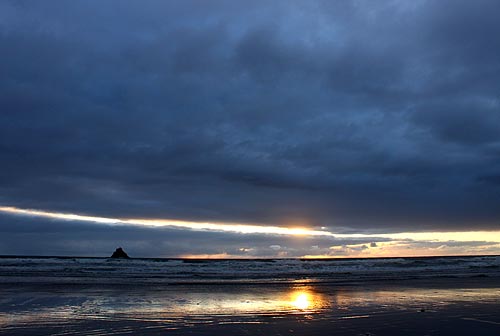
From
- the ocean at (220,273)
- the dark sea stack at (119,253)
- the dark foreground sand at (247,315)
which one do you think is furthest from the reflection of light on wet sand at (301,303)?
the dark sea stack at (119,253)

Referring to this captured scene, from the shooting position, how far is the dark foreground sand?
10734mm

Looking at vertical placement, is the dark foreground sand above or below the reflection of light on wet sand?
above

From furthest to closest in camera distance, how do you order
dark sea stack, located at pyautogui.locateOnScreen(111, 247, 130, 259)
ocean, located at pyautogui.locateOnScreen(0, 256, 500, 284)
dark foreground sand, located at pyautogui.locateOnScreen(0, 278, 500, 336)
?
dark sea stack, located at pyautogui.locateOnScreen(111, 247, 130, 259)
ocean, located at pyautogui.locateOnScreen(0, 256, 500, 284)
dark foreground sand, located at pyautogui.locateOnScreen(0, 278, 500, 336)

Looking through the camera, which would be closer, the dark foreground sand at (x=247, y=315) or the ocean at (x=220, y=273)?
the dark foreground sand at (x=247, y=315)

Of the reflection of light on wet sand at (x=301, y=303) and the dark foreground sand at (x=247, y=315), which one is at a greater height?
the dark foreground sand at (x=247, y=315)

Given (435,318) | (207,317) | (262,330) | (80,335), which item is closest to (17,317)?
(80,335)

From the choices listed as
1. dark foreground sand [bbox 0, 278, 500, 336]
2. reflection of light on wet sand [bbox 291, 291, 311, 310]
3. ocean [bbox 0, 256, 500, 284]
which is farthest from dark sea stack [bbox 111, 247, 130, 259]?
reflection of light on wet sand [bbox 291, 291, 311, 310]

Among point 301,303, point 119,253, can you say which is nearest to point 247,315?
point 301,303

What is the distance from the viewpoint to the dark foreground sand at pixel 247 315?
10734 mm

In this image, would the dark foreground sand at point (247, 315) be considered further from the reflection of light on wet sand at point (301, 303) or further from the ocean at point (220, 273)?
the ocean at point (220, 273)

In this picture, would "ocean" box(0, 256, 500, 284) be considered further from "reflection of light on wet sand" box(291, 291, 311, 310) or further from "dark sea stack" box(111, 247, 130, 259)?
"dark sea stack" box(111, 247, 130, 259)

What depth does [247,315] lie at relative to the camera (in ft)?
43.7

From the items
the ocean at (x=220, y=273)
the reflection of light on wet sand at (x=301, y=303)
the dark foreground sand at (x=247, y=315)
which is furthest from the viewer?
the ocean at (x=220, y=273)

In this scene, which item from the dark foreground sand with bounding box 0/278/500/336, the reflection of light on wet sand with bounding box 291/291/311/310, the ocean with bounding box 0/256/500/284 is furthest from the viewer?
the ocean with bounding box 0/256/500/284
